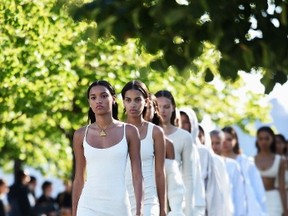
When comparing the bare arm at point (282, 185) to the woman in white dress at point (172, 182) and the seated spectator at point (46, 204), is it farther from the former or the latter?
the seated spectator at point (46, 204)

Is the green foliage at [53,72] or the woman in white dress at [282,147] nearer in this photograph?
the green foliage at [53,72]

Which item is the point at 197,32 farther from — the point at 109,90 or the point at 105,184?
the point at 109,90

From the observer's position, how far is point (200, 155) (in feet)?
61.4

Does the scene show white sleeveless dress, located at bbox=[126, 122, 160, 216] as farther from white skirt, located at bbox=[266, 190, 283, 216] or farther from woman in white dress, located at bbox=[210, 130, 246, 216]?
white skirt, located at bbox=[266, 190, 283, 216]

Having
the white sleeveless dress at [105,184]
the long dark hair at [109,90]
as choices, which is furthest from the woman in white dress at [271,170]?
the white sleeveless dress at [105,184]

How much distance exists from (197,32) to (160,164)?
5475mm

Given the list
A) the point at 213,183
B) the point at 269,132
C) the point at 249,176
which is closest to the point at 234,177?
the point at 249,176

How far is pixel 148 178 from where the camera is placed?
47.8ft

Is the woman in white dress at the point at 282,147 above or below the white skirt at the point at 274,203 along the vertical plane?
above

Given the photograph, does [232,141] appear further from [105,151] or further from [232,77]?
[232,77]

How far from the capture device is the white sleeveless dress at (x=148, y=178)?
14.5 metres

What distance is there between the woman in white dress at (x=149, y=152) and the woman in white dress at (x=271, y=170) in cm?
749

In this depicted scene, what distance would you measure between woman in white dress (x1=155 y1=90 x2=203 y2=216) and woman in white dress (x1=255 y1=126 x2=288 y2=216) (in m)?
5.58

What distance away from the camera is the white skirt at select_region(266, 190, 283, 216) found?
23.1 metres
